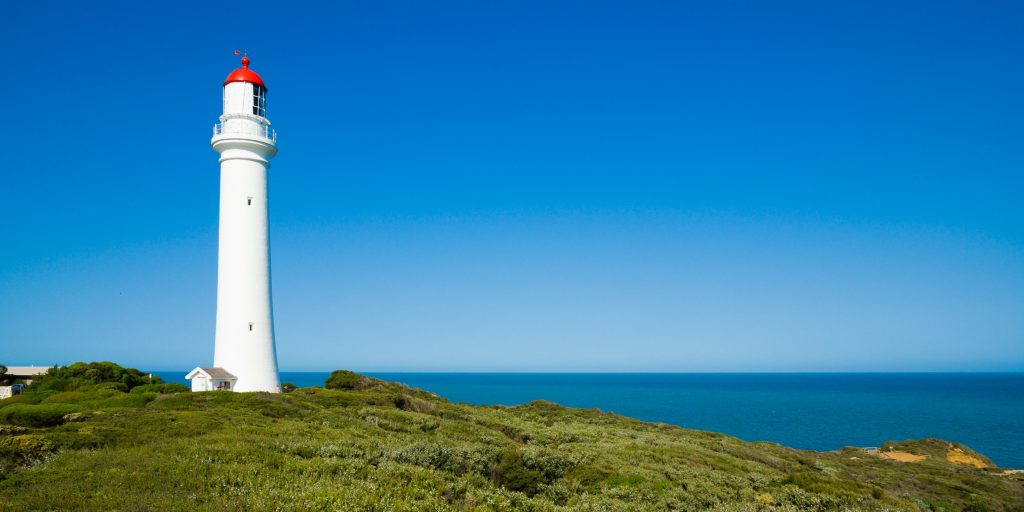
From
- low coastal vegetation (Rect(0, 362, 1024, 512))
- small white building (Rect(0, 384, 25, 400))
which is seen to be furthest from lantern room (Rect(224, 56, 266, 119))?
small white building (Rect(0, 384, 25, 400))

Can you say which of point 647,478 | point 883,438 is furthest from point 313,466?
point 883,438

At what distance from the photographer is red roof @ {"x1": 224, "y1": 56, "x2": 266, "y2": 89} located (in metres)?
33.1

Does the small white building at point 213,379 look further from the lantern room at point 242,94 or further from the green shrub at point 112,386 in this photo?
the lantern room at point 242,94

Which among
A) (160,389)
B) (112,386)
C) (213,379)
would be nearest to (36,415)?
(213,379)

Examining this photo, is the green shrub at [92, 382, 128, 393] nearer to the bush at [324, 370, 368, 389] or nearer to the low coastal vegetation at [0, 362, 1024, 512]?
the low coastal vegetation at [0, 362, 1024, 512]

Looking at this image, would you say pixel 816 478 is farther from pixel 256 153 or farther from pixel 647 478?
pixel 256 153

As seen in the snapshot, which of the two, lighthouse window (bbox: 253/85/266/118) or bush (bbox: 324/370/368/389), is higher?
lighthouse window (bbox: 253/85/266/118)

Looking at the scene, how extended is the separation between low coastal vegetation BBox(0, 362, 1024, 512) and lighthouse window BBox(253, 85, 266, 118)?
46.3 ft

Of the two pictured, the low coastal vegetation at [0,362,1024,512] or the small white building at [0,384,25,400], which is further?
the small white building at [0,384,25,400]

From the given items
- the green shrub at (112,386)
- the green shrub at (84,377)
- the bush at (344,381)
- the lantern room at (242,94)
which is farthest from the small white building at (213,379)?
the lantern room at (242,94)

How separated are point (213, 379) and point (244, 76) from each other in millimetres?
15036

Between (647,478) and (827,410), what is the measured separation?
109332 millimetres

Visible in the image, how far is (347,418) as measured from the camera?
23.7 meters

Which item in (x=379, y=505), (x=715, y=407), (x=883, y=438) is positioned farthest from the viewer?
(x=715, y=407)
